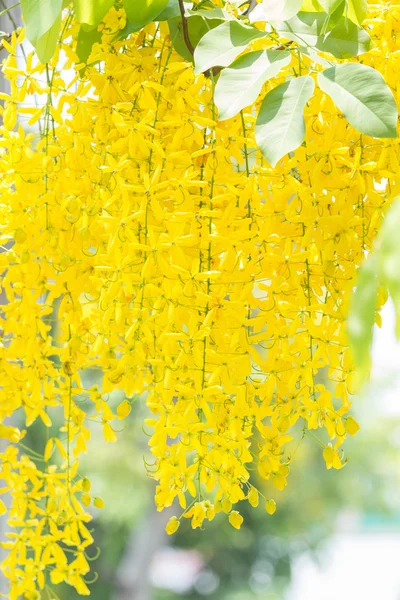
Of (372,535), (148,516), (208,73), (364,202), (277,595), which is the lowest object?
(372,535)

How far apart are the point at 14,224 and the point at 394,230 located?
0.40 metres

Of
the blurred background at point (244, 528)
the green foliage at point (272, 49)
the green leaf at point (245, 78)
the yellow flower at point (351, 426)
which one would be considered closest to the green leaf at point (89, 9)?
the green foliage at point (272, 49)

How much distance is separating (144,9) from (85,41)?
0.23 feet

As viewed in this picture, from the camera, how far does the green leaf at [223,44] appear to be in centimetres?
46

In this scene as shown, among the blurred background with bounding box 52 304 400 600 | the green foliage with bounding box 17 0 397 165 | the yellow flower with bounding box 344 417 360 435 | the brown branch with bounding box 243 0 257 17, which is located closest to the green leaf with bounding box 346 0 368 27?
the green foliage with bounding box 17 0 397 165

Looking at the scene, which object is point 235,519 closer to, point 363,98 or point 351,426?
point 351,426

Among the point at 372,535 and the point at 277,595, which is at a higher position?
the point at 277,595

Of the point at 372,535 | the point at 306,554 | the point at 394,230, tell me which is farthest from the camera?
the point at 372,535

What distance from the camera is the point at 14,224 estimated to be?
59cm

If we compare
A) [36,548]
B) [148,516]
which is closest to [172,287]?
[36,548]

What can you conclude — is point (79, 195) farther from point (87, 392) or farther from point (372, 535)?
point (372, 535)

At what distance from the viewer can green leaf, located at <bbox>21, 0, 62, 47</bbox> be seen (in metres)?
0.51

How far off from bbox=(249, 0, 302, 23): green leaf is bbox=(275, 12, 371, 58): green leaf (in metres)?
0.01

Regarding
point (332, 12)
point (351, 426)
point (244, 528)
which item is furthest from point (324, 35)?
point (244, 528)
